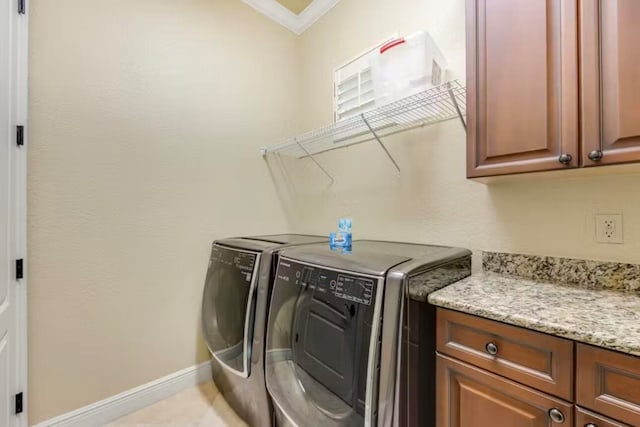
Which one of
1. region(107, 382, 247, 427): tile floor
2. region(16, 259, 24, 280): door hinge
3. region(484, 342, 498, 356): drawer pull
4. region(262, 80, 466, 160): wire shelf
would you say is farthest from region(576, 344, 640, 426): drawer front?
region(16, 259, 24, 280): door hinge

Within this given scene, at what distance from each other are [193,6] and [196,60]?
→ 360 mm

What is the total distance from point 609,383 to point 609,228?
70 cm

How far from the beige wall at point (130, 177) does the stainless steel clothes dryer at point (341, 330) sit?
94 cm

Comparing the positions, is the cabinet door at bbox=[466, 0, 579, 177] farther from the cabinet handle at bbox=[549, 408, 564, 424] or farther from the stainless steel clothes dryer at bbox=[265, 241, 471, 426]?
the cabinet handle at bbox=[549, 408, 564, 424]

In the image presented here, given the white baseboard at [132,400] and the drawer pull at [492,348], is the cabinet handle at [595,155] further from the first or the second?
the white baseboard at [132,400]

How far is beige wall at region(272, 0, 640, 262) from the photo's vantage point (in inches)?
48.2

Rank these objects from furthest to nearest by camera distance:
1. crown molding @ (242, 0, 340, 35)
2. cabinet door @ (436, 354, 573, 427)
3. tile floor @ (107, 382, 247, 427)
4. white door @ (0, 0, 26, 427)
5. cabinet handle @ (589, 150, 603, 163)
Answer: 1. crown molding @ (242, 0, 340, 35)
2. tile floor @ (107, 382, 247, 427)
3. white door @ (0, 0, 26, 427)
4. cabinet handle @ (589, 150, 603, 163)
5. cabinet door @ (436, 354, 573, 427)

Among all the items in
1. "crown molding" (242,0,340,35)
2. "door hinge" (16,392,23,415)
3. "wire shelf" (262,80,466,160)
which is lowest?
"door hinge" (16,392,23,415)

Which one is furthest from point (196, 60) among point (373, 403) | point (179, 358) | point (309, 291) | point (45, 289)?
point (373, 403)

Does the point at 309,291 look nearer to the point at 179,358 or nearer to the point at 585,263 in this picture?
the point at 585,263

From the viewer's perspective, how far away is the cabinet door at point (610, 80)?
880 mm

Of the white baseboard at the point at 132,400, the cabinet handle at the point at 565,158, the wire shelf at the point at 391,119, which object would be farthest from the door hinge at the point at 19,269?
the cabinet handle at the point at 565,158

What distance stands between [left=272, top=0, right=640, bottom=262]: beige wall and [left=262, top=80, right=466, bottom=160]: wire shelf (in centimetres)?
7

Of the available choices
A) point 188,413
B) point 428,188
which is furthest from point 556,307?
point 188,413
